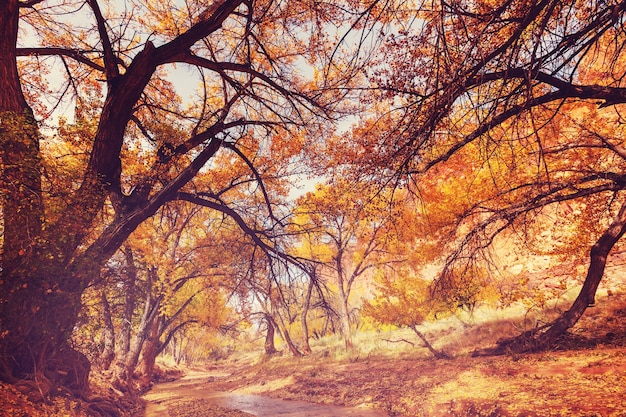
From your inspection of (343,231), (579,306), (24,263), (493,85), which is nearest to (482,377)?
(579,306)

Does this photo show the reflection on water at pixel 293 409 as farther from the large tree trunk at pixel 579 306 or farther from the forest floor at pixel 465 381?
the large tree trunk at pixel 579 306

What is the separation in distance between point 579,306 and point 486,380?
9.92 feet

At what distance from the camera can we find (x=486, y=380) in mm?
7148

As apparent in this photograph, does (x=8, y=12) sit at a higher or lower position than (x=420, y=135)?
higher

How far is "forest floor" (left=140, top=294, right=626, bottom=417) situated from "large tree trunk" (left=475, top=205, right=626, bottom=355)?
359 millimetres

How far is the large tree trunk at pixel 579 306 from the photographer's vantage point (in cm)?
707

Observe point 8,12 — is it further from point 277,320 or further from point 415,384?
point 277,320

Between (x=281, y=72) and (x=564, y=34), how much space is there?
4.38 m

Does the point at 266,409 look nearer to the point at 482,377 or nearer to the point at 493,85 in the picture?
the point at 482,377

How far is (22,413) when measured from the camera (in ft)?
12.8

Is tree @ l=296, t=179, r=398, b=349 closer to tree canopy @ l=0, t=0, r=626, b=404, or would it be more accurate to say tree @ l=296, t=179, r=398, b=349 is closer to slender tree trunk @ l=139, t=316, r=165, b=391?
tree canopy @ l=0, t=0, r=626, b=404

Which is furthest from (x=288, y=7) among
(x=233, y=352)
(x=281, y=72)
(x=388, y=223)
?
(x=233, y=352)

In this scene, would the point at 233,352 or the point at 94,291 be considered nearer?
the point at 94,291

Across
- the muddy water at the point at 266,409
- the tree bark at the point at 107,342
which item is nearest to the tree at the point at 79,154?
the muddy water at the point at 266,409
